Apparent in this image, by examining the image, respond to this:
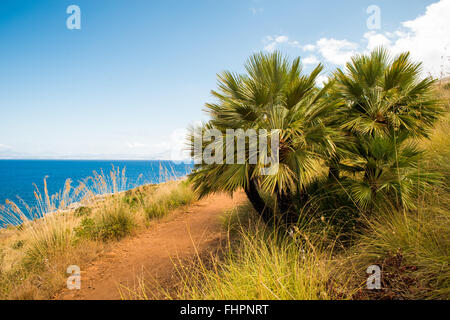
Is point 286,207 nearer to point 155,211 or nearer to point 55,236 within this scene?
point 55,236

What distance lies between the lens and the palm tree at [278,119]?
3160mm

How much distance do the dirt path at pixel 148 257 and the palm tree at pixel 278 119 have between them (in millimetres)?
1165

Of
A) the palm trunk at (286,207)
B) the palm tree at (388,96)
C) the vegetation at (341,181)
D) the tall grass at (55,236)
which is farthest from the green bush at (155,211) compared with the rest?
the palm tree at (388,96)

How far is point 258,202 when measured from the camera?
409cm

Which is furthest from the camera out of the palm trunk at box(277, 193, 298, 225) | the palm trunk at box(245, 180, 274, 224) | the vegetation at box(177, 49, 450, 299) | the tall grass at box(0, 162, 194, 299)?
the palm trunk at box(245, 180, 274, 224)

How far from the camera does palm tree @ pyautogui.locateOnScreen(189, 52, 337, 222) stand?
3.16 m

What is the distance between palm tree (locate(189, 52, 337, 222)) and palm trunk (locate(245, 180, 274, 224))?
0.18 feet

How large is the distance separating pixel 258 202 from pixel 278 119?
166 cm

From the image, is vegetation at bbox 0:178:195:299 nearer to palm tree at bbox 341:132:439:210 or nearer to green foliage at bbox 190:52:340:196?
green foliage at bbox 190:52:340:196

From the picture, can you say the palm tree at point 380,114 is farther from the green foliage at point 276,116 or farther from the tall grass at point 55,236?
the tall grass at point 55,236

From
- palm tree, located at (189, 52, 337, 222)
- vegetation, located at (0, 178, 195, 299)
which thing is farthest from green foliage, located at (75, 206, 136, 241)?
palm tree, located at (189, 52, 337, 222)

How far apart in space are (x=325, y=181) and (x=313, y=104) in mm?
1612
